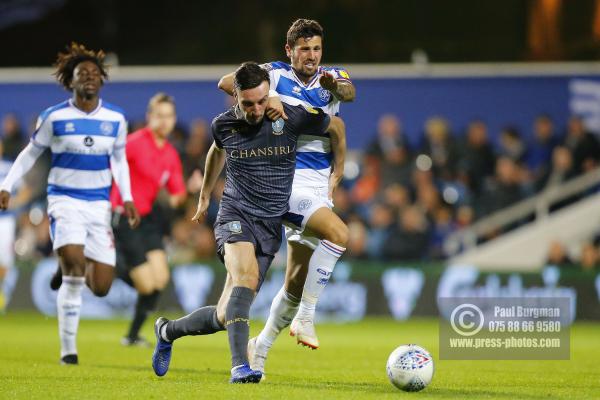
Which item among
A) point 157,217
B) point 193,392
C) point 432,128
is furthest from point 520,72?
point 193,392

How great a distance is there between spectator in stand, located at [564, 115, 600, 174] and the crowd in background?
0.02 metres

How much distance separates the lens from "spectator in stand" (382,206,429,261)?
18.4 m

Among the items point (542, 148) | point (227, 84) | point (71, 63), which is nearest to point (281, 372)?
point (227, 84)

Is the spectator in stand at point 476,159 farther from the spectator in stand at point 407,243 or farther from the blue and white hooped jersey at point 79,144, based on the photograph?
the blue and white hooped jersey at point 79,144

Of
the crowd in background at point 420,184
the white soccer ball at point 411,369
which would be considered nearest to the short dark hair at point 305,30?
the white soccer ball at point 411,369

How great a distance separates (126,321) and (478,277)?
5638mm

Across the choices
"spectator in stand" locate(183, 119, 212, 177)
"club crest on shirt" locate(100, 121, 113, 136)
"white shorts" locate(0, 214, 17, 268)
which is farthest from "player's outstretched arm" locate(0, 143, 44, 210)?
"white shorts" locate(0, 214, 17, 268)

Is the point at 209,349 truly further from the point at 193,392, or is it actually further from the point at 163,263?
the point at 193,392

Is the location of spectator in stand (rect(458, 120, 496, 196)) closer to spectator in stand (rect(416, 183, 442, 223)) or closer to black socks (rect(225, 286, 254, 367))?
spectator in stand (rect(416, 183, 442, 223))

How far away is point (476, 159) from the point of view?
19.1 m

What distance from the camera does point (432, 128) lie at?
63.9ft

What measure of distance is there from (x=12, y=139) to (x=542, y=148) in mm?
9352

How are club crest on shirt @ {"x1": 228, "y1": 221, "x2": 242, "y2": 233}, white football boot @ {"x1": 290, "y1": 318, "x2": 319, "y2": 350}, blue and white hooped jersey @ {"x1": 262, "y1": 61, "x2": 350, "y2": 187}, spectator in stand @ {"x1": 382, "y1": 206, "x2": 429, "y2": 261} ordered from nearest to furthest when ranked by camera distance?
club crest on shirt @ {"x1": 228, "y1": 221, "x2": 242, "y2": 233}, white football boot @ {"x1": 290, "y1": 318, "x2": 319, "y2": 350}, blue and white hooped jersey @ {"x1": 262, "y1": 61, "x2": 350, "y2": 187}, spectator in stand @ {"x1": 382, "y1": 206, "x2": 429, "y2": 261}

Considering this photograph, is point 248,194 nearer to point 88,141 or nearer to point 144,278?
point 88,141
